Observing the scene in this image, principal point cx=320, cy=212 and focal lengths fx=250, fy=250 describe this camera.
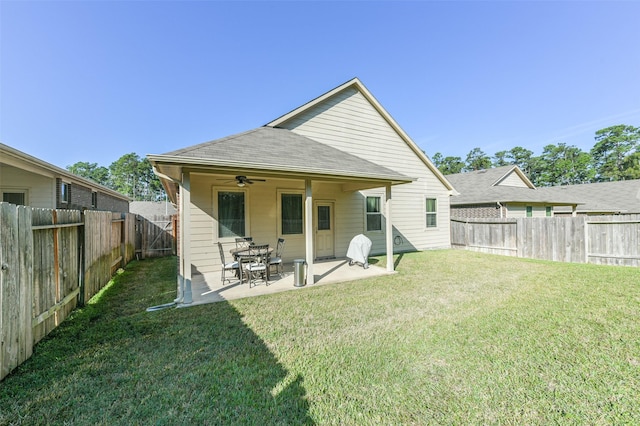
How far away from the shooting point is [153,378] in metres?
2.65

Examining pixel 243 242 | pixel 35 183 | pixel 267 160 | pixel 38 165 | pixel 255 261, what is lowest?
pixel 255 261

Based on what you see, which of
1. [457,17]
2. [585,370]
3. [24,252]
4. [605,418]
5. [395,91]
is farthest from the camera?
[395,91]

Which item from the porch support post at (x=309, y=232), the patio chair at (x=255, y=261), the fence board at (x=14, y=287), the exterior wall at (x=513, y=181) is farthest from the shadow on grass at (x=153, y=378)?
the exterior wall at (x=513, y=181)

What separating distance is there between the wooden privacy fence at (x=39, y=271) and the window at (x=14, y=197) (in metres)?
6.90

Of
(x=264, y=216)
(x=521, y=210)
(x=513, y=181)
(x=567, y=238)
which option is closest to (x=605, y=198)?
(x=513, y=181)

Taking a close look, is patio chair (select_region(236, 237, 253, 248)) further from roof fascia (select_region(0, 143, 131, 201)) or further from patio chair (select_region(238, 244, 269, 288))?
roof fascia (select_region(0, 143, 131, 201))

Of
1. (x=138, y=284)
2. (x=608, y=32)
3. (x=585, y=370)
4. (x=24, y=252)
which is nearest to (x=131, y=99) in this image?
(x=138, y=284)

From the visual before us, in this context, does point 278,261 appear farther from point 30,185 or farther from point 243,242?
point 30,185

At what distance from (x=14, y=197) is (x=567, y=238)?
66.5ft

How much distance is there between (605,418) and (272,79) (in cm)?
1677

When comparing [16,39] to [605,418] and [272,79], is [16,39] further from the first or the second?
[605,418]

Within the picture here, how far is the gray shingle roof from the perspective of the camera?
529cm

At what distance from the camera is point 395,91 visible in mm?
16734

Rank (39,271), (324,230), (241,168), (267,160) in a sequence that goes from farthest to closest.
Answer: (324,230)
(267,160)
(241,168)
(39,271)
